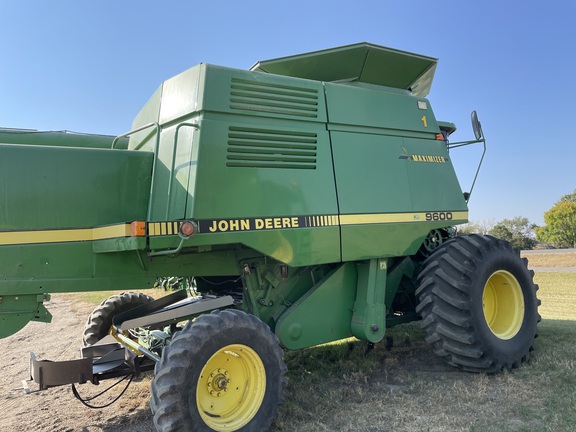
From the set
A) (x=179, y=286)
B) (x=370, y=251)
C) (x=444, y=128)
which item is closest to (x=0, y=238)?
(x=179, y=286)

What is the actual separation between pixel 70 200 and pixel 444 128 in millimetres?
4682

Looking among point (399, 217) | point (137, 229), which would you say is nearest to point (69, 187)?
point (137, 229)

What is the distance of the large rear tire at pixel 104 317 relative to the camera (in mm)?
5336

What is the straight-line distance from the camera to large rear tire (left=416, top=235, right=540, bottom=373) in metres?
4.70

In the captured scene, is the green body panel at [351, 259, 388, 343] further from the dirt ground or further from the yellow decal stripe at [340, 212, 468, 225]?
the dirt ground

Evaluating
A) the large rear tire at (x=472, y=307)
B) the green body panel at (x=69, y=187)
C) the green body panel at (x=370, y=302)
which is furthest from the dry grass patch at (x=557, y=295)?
the green body panel at (x=69, y=187)

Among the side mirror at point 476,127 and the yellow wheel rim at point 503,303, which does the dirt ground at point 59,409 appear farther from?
the side mirror at point 476,127

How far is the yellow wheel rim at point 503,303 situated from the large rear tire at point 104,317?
4.22 m

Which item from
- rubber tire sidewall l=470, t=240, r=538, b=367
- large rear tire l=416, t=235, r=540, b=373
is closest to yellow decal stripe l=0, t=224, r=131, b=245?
large rear tire l=416, t=235, r=540, b=373

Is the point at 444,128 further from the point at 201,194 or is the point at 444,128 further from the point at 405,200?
the point at 201,194

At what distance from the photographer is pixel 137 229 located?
3.58 meters

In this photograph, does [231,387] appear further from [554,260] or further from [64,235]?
[554,260]

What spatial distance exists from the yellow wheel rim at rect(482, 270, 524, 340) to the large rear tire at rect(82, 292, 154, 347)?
4220 mm

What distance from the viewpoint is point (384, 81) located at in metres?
→ 5.55
